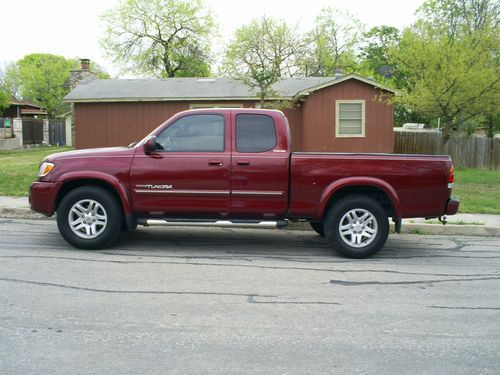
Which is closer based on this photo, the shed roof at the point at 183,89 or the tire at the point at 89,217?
the tire at the point at 89,217

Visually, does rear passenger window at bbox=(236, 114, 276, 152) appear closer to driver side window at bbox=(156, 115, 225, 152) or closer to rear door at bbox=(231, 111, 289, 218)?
rear door at bbox=(231, 111, 289, 218)

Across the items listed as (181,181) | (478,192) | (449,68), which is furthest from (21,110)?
(181,181)

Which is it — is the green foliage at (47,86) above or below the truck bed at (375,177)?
above

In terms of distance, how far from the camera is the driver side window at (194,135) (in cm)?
745

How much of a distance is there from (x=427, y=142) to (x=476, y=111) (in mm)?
5633

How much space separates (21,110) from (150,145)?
50.1 metres

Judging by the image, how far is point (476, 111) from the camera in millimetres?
19844

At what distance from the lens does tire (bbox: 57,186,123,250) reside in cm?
730

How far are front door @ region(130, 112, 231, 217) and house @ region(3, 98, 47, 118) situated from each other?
Result: 4377 cm

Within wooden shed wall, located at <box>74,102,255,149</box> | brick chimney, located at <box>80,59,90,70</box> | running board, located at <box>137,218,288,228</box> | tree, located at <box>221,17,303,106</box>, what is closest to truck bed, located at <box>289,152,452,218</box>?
running board, located at <box>137,218,288,228</box>

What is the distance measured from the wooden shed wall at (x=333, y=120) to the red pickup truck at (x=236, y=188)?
13.0m

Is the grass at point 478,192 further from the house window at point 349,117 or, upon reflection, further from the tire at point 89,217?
the tire at point 89,217

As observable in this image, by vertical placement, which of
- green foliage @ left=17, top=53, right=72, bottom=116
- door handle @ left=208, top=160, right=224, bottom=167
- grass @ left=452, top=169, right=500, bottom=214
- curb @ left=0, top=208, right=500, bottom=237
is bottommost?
curb @ left=0, top=208, right=500, bottom=237

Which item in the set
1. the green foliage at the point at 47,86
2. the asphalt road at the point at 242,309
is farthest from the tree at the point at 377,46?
the asphalt road at the point at 242,309
